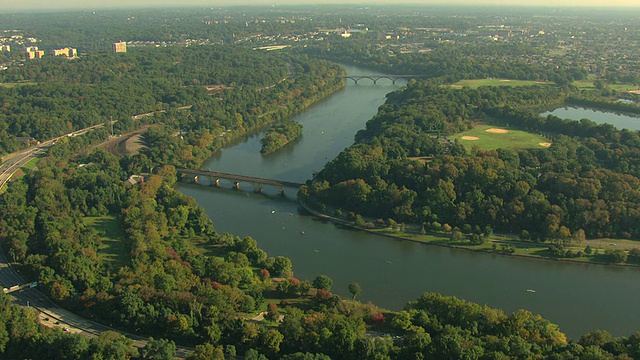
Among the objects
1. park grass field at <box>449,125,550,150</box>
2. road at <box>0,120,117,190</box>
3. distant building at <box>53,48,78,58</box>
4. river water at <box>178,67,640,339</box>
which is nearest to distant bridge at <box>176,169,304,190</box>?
river water at <box>178,67,640,339</box>

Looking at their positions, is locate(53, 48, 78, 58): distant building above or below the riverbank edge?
above

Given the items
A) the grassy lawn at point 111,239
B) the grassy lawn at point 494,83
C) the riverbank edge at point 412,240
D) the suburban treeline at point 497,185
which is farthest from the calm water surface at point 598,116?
the grassy lawn at point 111,239

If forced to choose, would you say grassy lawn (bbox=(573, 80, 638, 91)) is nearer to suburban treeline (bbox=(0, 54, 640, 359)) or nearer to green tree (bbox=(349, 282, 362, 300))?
suburban treeline (bbox=(0, 54, 640, 359))

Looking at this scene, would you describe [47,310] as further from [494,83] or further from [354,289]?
[494,83]

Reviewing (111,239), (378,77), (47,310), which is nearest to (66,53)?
(378,77)

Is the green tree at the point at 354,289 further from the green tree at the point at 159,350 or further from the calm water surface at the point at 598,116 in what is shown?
the calm water surface at the point at 598,116
